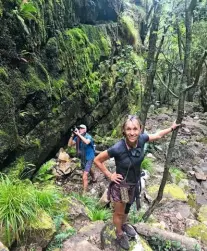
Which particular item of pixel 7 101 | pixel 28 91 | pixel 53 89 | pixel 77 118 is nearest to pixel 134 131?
pixel 7 101

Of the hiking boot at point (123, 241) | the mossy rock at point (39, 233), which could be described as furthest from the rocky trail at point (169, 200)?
the mossy rock at point (39, 233)

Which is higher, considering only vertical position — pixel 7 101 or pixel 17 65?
pixel 17 65

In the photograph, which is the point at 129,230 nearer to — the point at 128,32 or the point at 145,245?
the point at 145,245

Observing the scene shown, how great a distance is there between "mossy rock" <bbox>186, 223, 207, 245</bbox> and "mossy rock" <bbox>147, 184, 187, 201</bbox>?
1.44 metres

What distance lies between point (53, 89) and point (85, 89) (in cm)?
308

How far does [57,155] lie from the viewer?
33.8 ft

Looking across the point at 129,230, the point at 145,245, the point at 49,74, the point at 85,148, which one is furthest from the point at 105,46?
the point at 145,245

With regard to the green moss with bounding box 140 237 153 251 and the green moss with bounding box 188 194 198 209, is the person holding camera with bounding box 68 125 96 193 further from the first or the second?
the green moss with bounding box 140 237 153 251

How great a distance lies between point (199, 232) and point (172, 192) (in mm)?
1979

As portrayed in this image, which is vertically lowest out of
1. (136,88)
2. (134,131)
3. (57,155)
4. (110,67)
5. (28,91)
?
(136,88)

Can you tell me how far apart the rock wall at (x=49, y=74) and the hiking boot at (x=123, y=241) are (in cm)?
335

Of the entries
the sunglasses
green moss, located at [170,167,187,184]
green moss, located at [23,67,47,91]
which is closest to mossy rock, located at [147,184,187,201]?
green moss, located at [170,167,187,184]

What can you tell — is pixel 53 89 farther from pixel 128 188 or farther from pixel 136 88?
pixel 136 88

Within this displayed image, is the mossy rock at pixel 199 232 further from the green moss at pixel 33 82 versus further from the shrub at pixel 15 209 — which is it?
the green moss at pixel 33 82
